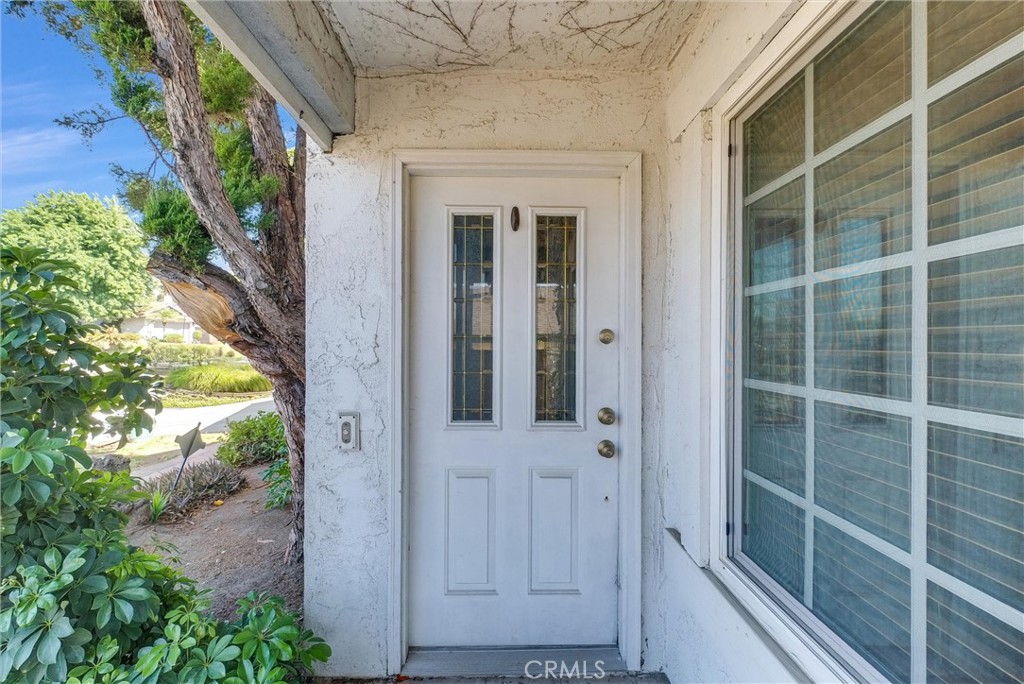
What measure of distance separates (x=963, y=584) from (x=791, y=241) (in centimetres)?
80

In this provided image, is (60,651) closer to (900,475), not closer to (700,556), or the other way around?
(700,556)

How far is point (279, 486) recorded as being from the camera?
2.91 metres

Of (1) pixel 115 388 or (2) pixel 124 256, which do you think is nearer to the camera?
(1) pixel 115 388

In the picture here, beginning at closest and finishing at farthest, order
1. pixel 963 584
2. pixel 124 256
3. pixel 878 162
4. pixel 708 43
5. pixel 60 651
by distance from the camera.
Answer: pixel 963 584 → pixel 878 162 → pixel 60 651 → pixel 708 43 → pixel 124 256

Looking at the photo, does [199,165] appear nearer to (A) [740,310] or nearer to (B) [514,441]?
(B) [514,441]

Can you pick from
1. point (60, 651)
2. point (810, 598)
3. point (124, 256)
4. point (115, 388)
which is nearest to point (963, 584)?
point (810, 598)

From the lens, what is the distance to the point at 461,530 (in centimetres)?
171

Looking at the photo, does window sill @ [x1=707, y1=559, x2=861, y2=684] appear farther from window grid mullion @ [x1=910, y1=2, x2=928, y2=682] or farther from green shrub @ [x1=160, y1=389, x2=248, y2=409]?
green shrub @ [x1=160, y1=389, x2=248, y2=409]

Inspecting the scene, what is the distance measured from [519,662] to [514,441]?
0.91 m

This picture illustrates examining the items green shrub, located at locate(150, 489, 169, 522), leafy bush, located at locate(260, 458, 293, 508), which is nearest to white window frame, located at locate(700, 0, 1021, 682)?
leafy bush, located at locate(260, 458, 293, 508)

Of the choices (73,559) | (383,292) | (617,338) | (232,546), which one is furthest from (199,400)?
(617,338)

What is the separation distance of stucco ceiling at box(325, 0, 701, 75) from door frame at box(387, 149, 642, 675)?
34 cm

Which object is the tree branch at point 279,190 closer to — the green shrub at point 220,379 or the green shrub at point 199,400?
the green shrub at point 220,379

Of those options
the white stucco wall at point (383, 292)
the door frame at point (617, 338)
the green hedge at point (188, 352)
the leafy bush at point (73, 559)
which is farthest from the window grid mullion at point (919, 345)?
the green hedge at point (188, 352)
